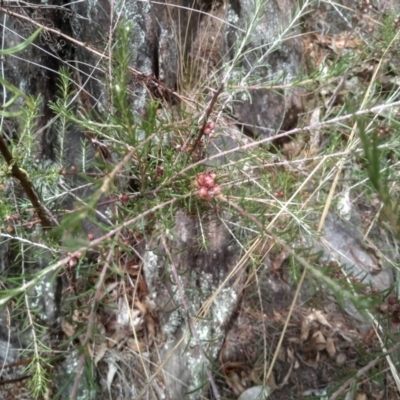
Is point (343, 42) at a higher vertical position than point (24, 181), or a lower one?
higher

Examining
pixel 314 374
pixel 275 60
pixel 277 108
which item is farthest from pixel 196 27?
pixel 314 374

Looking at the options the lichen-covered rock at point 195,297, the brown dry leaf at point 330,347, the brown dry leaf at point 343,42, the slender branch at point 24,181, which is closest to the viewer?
the slender branch at point 24,181

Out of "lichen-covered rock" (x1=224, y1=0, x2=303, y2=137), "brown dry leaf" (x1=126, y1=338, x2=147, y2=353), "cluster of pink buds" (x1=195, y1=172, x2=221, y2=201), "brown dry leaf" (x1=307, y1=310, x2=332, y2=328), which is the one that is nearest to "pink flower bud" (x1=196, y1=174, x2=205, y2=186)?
"cluster of pink buds" (x1=195, y1=172, x2=221, y2=201)

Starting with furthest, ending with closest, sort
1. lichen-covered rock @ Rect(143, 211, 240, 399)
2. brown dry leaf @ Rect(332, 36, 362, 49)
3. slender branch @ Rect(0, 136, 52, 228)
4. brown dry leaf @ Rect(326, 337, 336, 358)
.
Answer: brown dry leaf @ Rect(332, 36, 362, 49), brown dry leaf @ Rect(326, 337, 336, 358), lichen-covered rock @ Rect(143, 211, 240, 399), slender branch @ Rect(0, 136, 52, 228)

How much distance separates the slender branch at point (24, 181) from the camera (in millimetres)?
740

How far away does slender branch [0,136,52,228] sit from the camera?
740 millimetres

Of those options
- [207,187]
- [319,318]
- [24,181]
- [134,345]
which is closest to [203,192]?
[207,187]

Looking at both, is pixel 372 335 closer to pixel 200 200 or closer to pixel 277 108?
pixel 277 108

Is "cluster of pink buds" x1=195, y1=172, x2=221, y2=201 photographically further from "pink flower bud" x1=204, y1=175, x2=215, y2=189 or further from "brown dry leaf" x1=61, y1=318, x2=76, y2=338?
"brown dry leaf" x1=61, y1=318, x2=76, y2=338

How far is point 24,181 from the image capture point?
2.72ft

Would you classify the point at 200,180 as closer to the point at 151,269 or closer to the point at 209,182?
the point at 209,182

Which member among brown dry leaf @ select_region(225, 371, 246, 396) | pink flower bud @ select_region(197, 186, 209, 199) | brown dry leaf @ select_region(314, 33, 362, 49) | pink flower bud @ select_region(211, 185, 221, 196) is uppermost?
brown dry leaf @ select_region(314, 33, 362, 49)

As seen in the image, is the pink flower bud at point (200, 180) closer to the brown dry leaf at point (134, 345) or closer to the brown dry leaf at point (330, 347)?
the brown dry leaf at point (134, 345)

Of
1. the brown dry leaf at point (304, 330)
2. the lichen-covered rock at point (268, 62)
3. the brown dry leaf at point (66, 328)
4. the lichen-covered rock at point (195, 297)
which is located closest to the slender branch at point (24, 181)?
the lichen-covered rock at point (195, 297)
